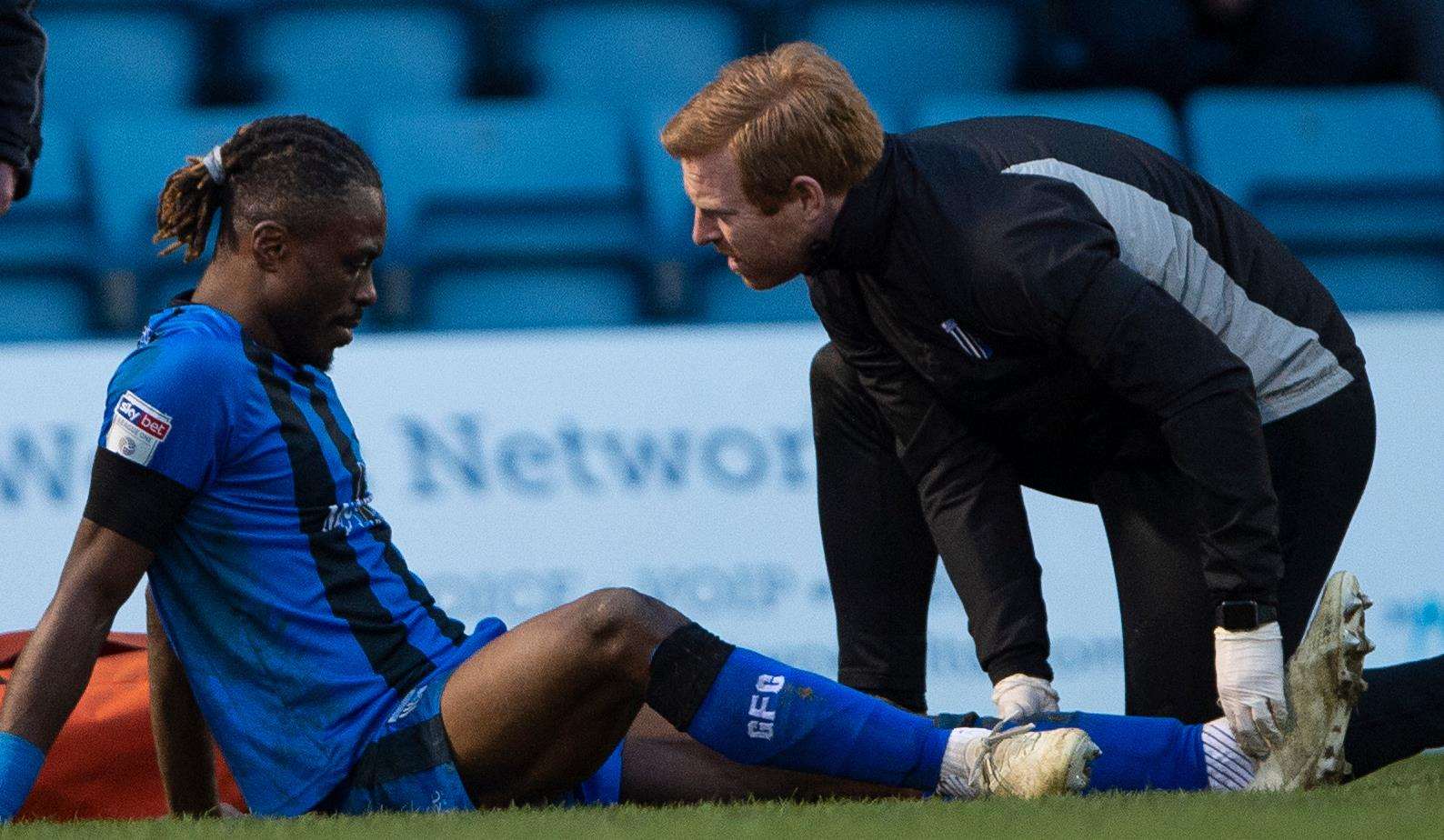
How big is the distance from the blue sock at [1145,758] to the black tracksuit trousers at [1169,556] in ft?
0.72

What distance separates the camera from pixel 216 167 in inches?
92.6

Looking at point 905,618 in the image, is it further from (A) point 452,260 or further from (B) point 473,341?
(A) point 452,260

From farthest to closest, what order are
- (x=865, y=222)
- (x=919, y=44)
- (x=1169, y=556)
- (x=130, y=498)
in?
(x=919, y=44) → (x=1169, y=556) → (x=865, y=222) → (x=130, y=498)

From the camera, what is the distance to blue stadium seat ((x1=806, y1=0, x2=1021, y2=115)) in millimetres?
5180

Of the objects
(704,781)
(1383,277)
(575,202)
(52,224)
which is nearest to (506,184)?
(575,202)

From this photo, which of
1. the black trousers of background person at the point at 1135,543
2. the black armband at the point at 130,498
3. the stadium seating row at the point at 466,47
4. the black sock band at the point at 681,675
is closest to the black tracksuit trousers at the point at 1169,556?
the black trousers of background person at the point at 1135,543

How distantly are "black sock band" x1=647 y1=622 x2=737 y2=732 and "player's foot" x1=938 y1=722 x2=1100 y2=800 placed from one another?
290 mm

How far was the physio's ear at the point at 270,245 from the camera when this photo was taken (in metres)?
2.29

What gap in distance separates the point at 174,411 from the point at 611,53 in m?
3.08

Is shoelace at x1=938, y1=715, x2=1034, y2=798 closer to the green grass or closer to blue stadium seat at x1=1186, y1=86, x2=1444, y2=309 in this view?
the green grass

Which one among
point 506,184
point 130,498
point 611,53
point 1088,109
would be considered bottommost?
point 130,498

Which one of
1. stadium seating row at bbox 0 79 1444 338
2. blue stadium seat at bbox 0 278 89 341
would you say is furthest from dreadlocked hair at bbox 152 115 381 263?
blue stadium seat at bbox 0 278 89 341

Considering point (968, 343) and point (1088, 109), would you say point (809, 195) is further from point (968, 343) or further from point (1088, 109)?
point (1088, 109)

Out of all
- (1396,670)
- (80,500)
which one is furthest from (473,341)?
(1396,670)
